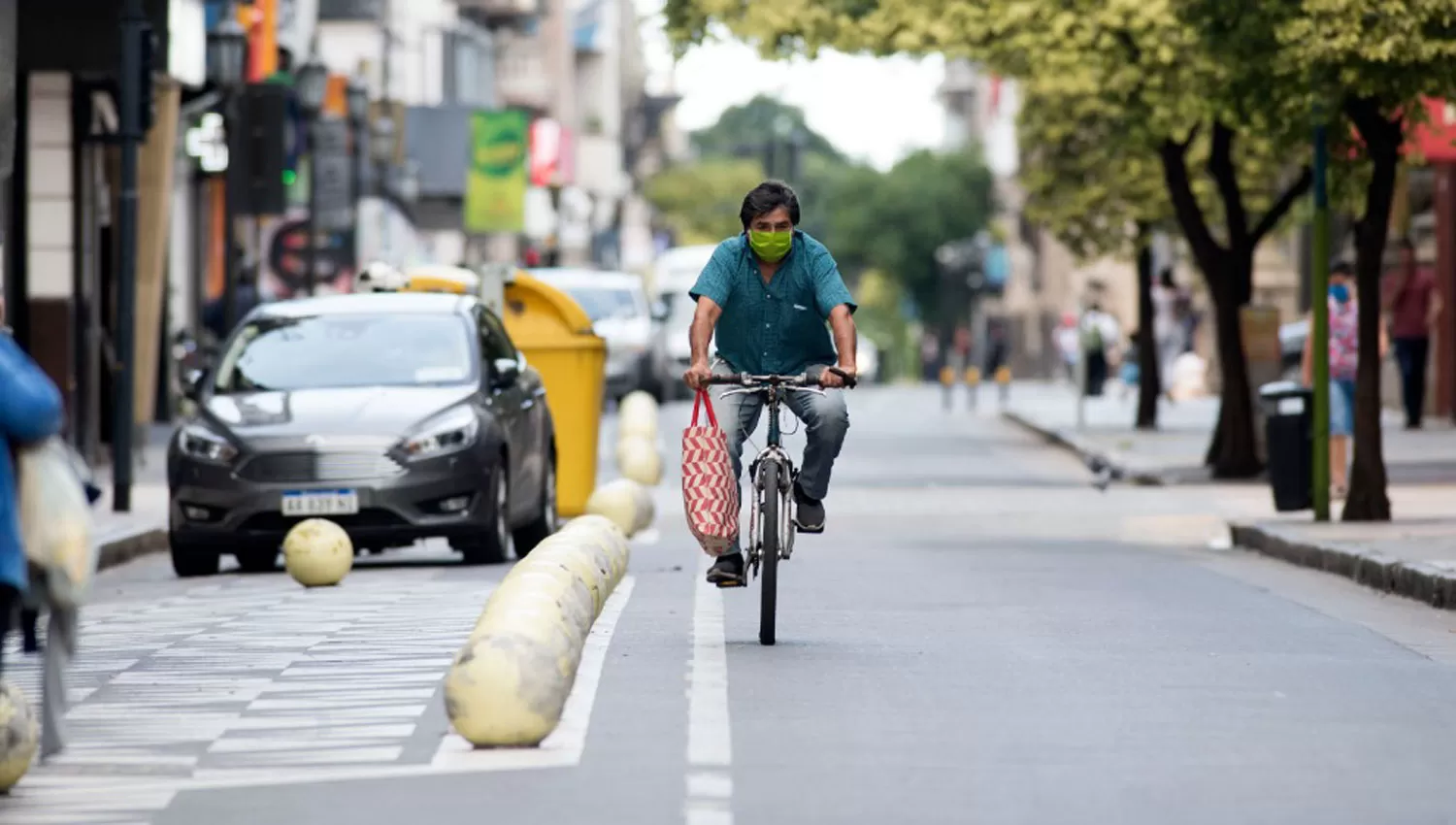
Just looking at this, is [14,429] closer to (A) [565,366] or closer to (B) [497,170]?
(A) [565,366]

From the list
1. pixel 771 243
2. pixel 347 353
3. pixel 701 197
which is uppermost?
pixel 701 197

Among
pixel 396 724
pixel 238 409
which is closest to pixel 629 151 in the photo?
pixel 238 409

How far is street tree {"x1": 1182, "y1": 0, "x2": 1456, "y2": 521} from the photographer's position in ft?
66.2

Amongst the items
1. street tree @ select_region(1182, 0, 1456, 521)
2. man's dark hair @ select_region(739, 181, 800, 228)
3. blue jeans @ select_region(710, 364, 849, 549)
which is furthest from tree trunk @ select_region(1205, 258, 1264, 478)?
man's dark hair @ select_region(739, 181, 800, 228)

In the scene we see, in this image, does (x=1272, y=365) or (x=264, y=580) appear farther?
(x=1272, y=365)

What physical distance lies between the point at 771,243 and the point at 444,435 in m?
5.69

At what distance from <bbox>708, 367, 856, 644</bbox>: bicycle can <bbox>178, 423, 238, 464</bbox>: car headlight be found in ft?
19.1

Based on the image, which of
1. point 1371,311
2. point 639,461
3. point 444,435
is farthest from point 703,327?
point 639,461

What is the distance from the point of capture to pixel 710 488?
13.3m

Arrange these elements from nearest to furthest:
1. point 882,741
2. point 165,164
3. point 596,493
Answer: point 882,741 < point 596,493 < point 165,164

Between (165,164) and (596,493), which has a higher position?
(165,164)

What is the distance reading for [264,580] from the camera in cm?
1877

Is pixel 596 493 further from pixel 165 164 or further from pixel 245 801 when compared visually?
pixel 245 801

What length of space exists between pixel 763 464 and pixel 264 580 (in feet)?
19.8
